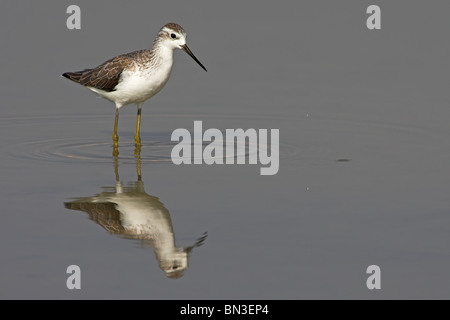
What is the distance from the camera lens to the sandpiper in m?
14.9

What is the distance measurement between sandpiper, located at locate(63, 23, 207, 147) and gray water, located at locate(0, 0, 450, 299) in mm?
754

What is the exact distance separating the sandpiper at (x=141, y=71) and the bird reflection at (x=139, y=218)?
2887 millimetres

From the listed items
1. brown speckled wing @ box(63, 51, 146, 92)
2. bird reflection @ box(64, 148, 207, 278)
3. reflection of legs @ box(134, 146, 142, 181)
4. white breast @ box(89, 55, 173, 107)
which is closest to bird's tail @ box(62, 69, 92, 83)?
brown speckled wing @ box(63, 51, 146, 92)

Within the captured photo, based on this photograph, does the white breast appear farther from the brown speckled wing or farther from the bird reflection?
the bird reflection

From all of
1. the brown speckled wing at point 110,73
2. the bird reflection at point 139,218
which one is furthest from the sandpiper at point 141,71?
the bird reflection at point 139,218

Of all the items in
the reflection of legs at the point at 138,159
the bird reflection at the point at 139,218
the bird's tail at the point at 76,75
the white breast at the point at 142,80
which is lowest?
the bird reflection at the point at 139,218

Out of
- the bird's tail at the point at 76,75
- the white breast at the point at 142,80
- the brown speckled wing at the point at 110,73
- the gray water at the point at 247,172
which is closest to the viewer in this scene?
the gray water at the point at 247,172

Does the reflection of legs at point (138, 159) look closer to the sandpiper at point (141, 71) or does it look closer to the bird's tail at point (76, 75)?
the sandpiper at point (141, 71)

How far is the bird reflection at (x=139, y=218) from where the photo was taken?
31.5ft

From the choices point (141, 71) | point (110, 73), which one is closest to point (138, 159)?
point (141, 71)

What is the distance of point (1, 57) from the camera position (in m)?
19.1

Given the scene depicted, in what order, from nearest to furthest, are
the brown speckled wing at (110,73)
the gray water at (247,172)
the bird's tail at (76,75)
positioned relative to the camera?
the gray water at (247,172) < the brown speckled wing at (110,73) < the bird's tail at (76,75)

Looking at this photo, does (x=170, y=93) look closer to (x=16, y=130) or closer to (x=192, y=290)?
(x=16, y=130)

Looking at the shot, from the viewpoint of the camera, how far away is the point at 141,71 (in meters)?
14.9
